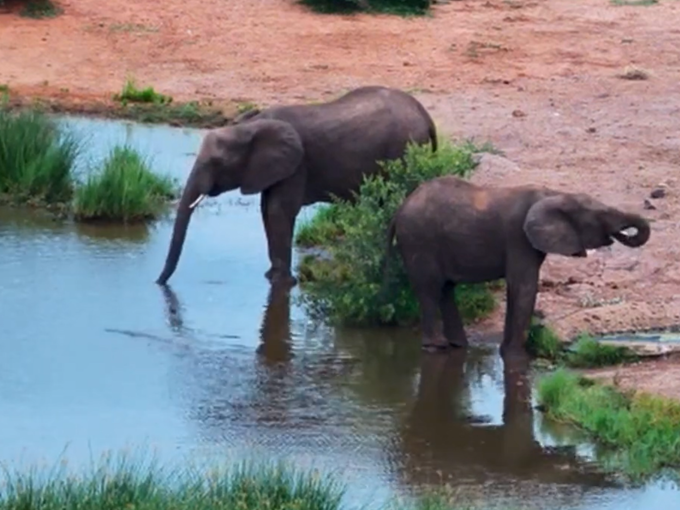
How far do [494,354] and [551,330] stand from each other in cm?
38

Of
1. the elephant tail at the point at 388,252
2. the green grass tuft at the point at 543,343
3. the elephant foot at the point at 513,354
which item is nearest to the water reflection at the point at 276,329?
the elephant tail at the point at 388,252

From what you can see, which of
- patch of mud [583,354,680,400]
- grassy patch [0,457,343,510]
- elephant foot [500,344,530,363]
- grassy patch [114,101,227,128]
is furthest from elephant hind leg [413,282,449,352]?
grassy patch [114,101,227,128]

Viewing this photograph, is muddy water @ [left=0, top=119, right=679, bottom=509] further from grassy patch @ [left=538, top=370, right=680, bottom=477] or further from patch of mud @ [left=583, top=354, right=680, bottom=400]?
patch of mud @ [left=583, top=354, right=680, bottom=400]

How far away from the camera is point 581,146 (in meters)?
17.6

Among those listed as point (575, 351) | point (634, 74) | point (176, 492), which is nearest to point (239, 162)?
point (575, 351)

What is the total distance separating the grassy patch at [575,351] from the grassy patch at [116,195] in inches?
161

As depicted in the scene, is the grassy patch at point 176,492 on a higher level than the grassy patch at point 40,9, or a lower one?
higher

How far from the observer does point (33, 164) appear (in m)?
15.7

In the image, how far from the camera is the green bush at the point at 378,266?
12.8 m

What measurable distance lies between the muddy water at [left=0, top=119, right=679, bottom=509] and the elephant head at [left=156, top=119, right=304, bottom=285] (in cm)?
51

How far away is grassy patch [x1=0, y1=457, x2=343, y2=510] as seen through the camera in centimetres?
848

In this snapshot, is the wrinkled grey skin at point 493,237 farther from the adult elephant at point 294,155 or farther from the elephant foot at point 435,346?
the adult elephant at point 294,155

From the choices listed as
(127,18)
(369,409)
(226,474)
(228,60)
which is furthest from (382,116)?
(127,18)

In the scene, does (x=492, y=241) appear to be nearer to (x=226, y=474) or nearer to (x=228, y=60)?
(x=226, y=474)
